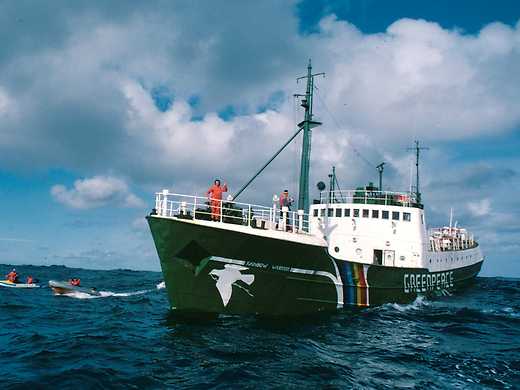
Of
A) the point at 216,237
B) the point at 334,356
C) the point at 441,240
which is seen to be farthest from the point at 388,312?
the point at 441,240

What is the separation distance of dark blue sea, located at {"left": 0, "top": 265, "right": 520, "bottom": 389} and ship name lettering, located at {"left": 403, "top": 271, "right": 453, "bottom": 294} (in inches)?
80.7

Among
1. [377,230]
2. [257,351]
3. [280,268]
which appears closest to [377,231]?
[377,230]

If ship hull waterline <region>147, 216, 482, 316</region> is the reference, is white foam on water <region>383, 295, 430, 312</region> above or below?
below

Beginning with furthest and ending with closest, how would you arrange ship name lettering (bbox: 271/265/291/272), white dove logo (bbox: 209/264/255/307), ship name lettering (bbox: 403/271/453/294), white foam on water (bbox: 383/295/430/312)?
1. ship name lettering (bbox: 403/271/453/294)
2. white foam on water (bbox: 383/295/430/312)
3. ship name lettering (bbox: 271/265/291/272)
4. white dove logo (bbox: 209/264/255/307)

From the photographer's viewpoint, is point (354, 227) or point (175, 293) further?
point (354, 227)

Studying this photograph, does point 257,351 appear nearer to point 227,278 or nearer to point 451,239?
point 227,278

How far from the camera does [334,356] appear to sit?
405 inches

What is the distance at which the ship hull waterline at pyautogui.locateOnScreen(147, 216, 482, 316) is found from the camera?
13078mm

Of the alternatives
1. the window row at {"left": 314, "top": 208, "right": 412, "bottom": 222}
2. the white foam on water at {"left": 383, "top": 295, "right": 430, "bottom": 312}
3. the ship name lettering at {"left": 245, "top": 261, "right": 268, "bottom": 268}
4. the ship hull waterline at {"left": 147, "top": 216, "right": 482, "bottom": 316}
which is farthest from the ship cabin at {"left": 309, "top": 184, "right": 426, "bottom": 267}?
the ship name lettering at {"left": 245, "top": 261, "right": 268, "bottom": 268}

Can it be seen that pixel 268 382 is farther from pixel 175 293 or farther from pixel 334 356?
pixel 175 293

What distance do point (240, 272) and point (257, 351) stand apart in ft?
11.8

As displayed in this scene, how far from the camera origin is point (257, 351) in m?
10.2

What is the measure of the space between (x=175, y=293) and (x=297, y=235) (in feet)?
15.8

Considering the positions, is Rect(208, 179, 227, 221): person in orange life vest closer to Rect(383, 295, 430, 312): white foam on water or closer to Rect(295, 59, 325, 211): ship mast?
Rect(295, 59, 325, 211): ship mast
